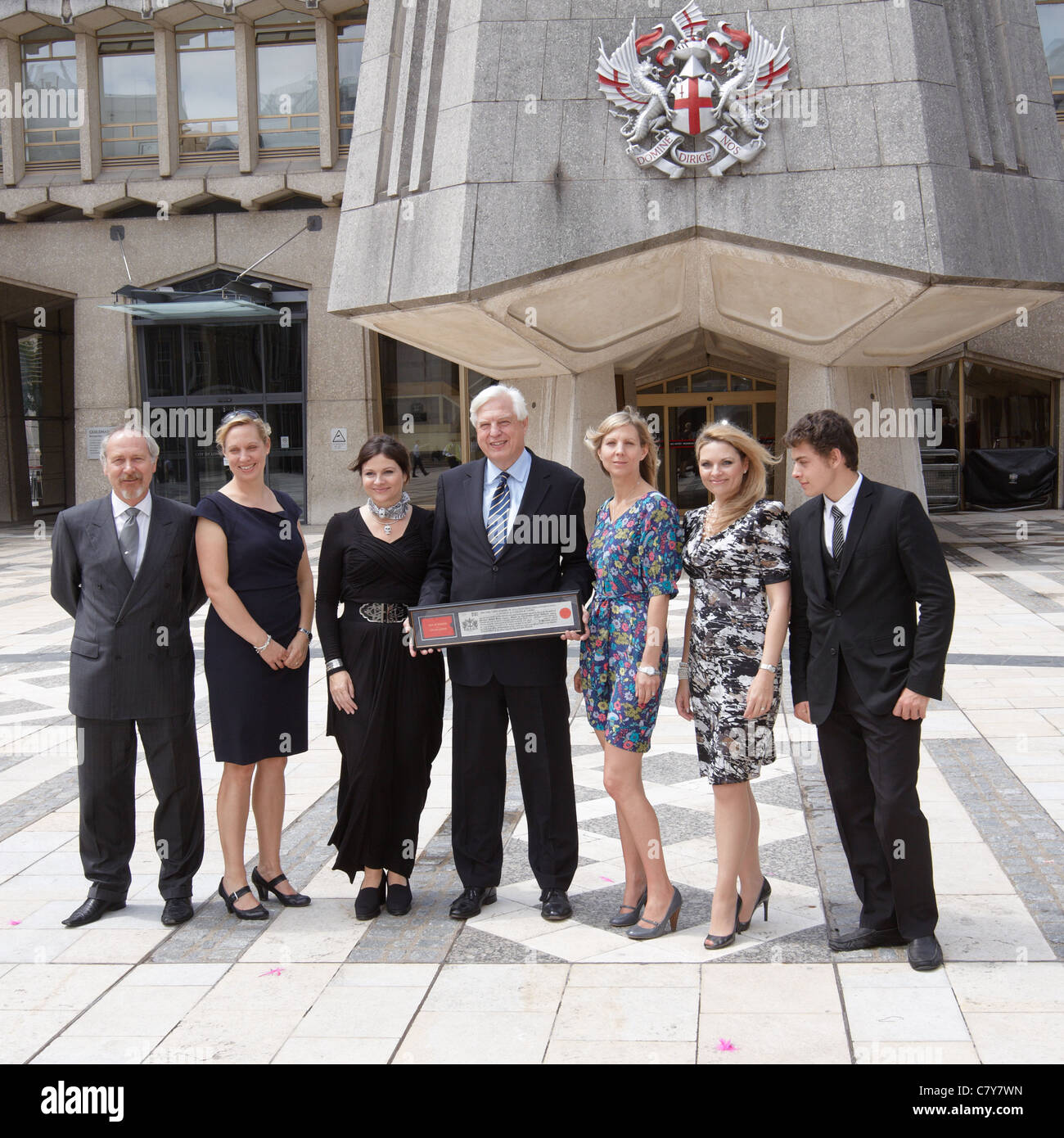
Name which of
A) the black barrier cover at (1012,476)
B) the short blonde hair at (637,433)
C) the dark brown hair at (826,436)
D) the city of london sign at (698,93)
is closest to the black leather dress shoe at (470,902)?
the short blonde hair at (637,433)

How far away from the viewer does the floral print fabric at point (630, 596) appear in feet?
14.9

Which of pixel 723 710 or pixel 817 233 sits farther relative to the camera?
pixel 817 233

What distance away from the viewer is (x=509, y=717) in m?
5.05

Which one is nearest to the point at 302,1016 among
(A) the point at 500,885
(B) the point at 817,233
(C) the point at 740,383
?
(A) the point at 500,885

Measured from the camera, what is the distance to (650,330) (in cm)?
1662

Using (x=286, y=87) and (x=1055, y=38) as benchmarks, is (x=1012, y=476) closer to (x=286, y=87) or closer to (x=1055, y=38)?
(x=1055, y=38)

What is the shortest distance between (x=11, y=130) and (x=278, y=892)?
83.0ft

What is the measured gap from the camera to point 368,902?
16.0ft
